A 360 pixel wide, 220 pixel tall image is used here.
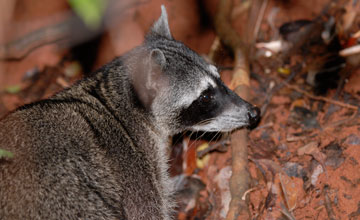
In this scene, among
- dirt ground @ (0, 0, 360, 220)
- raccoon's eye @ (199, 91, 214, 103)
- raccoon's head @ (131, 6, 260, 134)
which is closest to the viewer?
raccoon's head @ (131, 6, 260, 134)

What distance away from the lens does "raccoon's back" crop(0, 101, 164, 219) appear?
12.1 feet

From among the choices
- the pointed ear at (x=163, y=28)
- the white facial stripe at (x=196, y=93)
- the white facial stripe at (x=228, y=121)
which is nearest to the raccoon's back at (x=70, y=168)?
the white facial stripe at (x=196, y=93)

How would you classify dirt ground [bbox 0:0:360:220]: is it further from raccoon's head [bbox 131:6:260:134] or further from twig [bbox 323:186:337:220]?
raccoon's head [bbox 131:6:260:134]

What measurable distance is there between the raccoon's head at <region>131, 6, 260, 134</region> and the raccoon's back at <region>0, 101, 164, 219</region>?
0.58 meters

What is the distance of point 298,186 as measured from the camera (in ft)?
16.3

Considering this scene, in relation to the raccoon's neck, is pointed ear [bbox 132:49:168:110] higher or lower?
higher

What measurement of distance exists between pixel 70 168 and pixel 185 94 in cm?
161

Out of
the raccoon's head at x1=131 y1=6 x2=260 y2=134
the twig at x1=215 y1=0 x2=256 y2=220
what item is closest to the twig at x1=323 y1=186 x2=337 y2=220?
the twig at x1=215 y1=0 x2=256 y2=220

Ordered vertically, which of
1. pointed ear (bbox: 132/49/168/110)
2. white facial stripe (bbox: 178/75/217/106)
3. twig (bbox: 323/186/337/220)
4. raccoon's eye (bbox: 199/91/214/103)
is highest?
pointed ear (bbox: 132/49/168/110)

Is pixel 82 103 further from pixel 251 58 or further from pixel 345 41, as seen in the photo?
pixel 345 41

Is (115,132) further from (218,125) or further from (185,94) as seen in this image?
(218,125)

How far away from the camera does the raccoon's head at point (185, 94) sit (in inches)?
179

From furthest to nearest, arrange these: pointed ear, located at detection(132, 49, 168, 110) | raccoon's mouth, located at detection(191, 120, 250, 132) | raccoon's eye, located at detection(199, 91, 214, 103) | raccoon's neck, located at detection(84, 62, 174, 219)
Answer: raccoon's mouth, located at detection(191, 120, 250, 132), raccoon's eye, located at detection(199, 91, 214, 103), raccoon's neck, located at detection(84, 62, 174, 219), pointed ear, located at detection(132, 49, 168, 110)

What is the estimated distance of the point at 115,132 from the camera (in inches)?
Answer: 175
